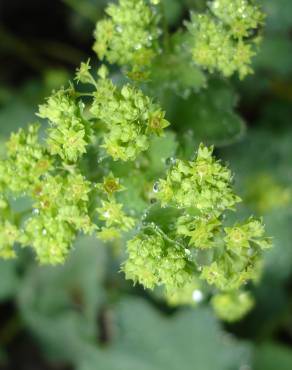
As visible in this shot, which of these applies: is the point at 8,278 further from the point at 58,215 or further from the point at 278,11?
the point at 278,11

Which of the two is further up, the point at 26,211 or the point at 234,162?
the point at 234,162

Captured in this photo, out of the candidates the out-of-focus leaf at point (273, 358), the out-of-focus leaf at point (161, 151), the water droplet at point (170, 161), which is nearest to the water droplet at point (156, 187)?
the water droplet at point (170, 161)

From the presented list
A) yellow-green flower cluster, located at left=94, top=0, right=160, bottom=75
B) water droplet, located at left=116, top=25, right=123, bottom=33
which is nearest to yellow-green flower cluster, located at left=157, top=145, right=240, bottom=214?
yellow-green flower cluster, located at left=94, top=0, right=160, bottom=75

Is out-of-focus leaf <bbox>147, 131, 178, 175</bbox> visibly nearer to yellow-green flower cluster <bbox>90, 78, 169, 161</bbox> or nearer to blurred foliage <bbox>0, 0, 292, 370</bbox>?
yellow-green flower cluster <bbox>90, 78, 169, 161</bbox>

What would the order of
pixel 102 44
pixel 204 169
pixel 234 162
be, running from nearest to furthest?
pixel 204 169 < pixel 102 44 < pixel 234 162

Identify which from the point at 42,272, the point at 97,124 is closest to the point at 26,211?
the point at 97,124

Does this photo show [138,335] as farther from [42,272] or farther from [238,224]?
[238,224]
